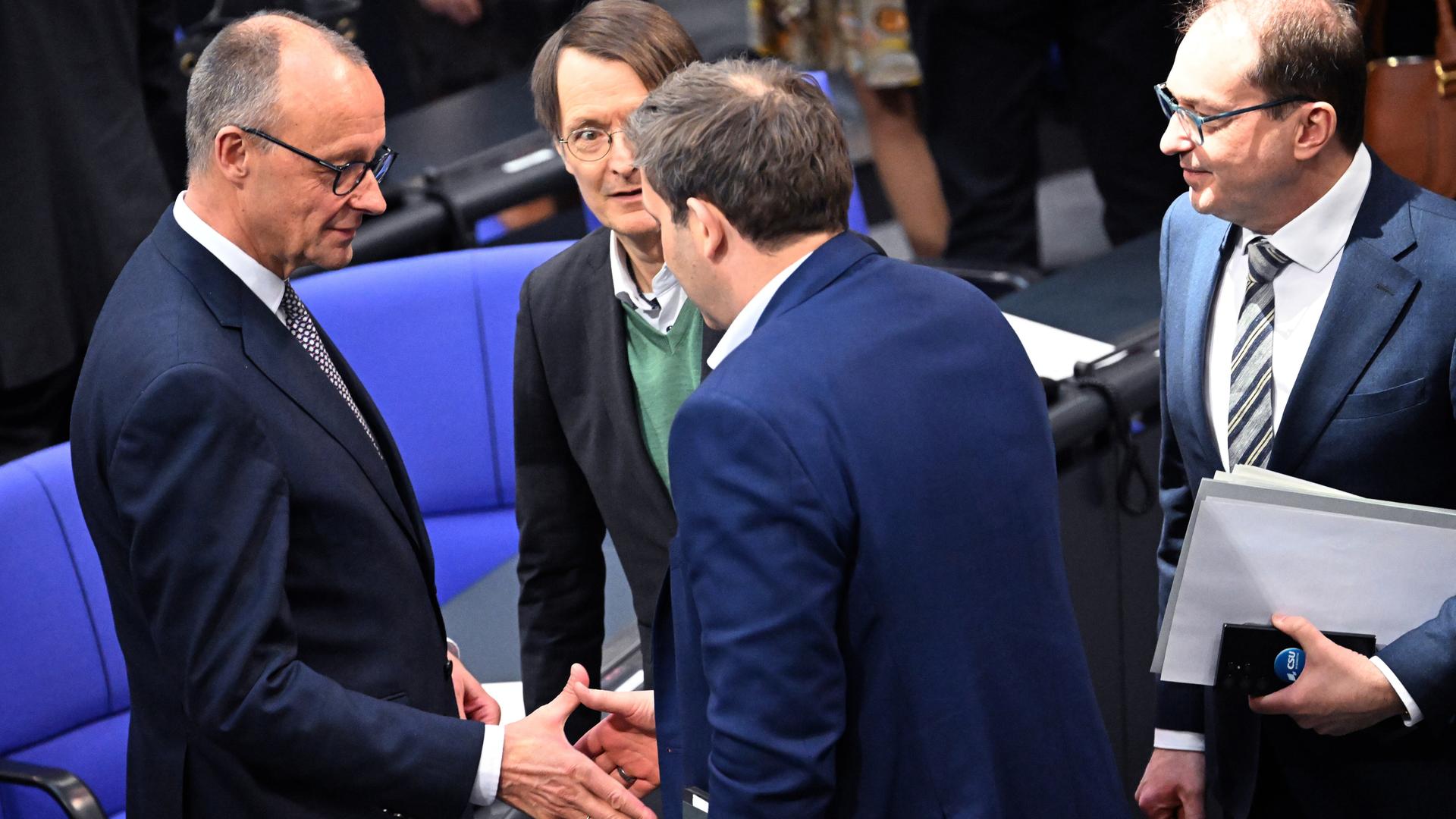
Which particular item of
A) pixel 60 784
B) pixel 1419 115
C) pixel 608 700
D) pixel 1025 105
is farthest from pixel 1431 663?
pixel 1025 105

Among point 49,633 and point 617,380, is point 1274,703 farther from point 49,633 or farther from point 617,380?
point 49,633

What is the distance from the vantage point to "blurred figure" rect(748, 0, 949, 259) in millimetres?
4789

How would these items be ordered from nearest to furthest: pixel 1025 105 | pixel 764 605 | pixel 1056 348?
1. pixel 764 605
2. pixel 1056 348
3. pixel 1025 105

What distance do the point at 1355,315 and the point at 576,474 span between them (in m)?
1.09

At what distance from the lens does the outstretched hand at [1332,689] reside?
1815 millimetres

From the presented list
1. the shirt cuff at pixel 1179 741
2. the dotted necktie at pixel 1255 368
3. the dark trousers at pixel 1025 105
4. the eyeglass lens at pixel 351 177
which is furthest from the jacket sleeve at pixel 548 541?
the dark trousers at pixel 1025 105

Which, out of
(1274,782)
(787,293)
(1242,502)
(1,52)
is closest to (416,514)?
(787,293)

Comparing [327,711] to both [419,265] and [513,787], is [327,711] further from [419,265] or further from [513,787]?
[419,265]

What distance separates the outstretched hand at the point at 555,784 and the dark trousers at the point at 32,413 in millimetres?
2154

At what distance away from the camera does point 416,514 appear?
1.98 m

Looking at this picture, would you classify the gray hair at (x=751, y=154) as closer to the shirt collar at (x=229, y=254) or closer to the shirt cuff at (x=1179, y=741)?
the shirt collar at (x=229, y=254)

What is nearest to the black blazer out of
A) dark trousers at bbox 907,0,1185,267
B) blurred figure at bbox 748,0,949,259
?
dark trousers at bbox 907,0,1185,267

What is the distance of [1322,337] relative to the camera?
1.85 m

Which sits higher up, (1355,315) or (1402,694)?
(1355,315)
